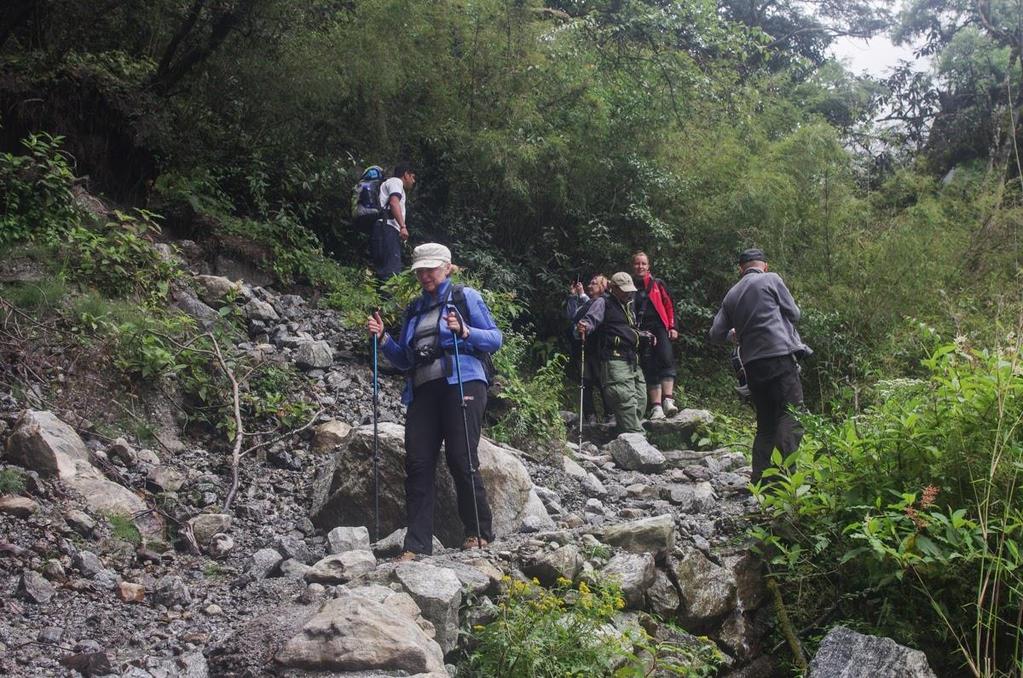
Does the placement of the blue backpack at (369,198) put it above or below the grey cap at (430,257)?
above

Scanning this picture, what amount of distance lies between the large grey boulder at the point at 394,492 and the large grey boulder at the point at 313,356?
2750mm

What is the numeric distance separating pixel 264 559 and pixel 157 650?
150 centimetres

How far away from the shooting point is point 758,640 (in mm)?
6188

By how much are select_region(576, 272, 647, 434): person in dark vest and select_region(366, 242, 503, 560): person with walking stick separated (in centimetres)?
463

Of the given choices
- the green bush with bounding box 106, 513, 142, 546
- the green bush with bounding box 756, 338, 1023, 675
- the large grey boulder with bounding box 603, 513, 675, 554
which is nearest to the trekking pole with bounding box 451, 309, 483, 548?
the large grey boulder with bounding box 603, 513, 675, 554

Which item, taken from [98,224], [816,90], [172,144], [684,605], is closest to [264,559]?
[684,605]

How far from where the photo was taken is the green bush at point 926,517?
489cm

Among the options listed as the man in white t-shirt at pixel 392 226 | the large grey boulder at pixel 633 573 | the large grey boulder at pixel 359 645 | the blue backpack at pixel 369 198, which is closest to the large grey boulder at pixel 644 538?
the large grey boulder at pixel 633 573

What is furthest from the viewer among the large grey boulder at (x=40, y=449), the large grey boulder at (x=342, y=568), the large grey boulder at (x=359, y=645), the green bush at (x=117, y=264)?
the green bush at (x=117, y=264)

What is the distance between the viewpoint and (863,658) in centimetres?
500

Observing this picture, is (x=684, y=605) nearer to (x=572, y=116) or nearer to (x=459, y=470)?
(x=459, y=470)

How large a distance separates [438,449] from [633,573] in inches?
59.5

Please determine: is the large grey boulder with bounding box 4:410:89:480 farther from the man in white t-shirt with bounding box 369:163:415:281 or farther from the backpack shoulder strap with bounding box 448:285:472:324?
the man in white t-shirt with bounding box 369:163:415:281

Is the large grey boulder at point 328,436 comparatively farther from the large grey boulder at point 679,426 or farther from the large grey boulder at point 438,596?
the large grey boulder at point 679,426
